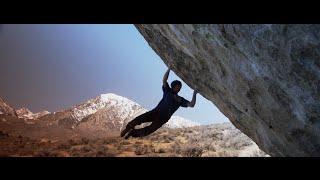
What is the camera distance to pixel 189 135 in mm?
14922

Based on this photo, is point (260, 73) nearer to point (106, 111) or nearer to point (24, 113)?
point (106, 111)

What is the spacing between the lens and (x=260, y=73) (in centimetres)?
561

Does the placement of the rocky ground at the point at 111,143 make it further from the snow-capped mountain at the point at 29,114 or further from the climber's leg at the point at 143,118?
the climber's leg at the point at 143,118

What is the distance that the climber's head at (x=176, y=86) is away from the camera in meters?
7.01

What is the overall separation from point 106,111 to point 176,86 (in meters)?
8.95

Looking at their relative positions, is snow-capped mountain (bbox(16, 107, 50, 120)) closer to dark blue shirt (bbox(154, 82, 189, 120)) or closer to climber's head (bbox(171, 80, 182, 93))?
dark blue shirt (bbox(154, 82, 189, 120))

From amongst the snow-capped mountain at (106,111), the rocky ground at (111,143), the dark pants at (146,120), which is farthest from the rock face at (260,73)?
the snow-capped mountain at (106,111)

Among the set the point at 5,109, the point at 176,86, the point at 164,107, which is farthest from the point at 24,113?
the point at 176,86

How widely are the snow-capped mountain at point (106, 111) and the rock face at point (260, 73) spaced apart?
214 inches

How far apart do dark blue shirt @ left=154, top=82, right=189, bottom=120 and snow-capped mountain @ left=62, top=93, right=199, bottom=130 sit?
5281 mm

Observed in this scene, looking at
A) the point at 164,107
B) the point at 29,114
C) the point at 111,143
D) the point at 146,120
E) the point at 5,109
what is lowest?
the point at 111,143

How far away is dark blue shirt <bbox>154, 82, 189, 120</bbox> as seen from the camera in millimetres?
7059

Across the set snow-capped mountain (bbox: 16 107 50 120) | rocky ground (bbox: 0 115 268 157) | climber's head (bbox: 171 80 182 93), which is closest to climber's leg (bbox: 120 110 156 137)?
climber's head (bbox: 171 80 182 93)
